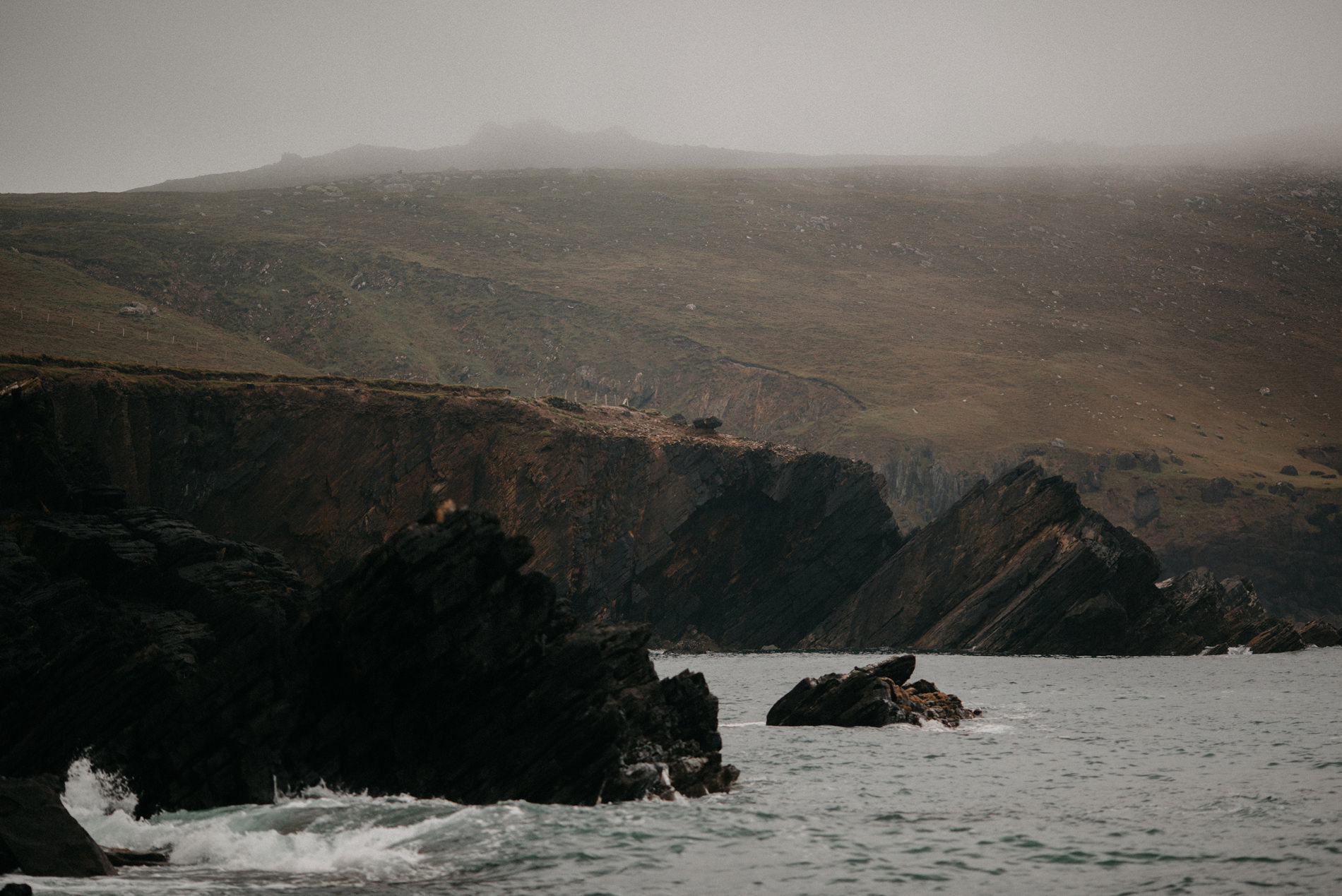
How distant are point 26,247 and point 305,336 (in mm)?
42944

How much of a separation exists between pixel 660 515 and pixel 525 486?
498 inches

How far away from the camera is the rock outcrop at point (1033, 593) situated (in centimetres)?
7900

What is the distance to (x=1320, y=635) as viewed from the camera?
289 ft

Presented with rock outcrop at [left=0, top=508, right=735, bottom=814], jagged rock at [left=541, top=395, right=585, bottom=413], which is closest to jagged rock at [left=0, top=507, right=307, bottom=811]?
rock outcrop at [left=0, top=508, right=735, bottom=814]

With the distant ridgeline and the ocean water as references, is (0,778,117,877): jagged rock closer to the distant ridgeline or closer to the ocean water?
the ocean water

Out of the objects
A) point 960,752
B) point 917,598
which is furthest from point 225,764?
point 917,598

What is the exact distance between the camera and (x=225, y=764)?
26.8 meters

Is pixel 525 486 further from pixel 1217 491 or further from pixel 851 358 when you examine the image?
pixel 851 358

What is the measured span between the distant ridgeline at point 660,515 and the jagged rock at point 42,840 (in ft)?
201

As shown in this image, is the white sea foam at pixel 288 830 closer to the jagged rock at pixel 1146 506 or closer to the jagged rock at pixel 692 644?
the jagged rock at pixel 692 644

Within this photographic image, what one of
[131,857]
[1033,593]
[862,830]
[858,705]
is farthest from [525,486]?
[131,857]

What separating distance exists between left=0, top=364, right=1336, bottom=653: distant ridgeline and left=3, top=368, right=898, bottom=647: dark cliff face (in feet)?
0.59

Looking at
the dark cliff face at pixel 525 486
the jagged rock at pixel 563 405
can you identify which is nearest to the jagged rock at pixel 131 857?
the dark cliff face at pixel 525 486

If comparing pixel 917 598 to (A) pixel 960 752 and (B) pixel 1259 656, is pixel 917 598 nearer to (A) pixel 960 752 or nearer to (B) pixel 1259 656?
(B) pixel 1259 656
